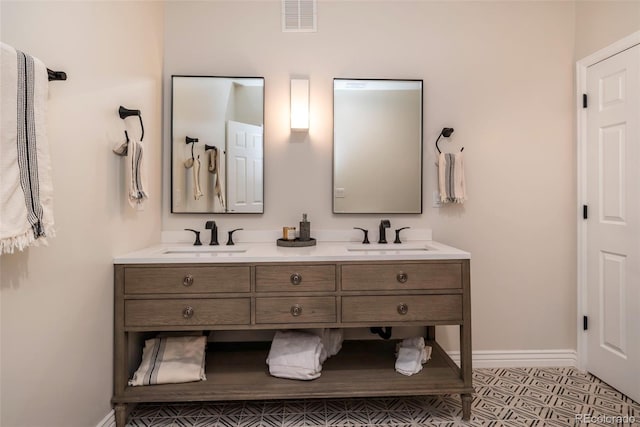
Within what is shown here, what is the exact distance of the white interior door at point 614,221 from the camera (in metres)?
1.95

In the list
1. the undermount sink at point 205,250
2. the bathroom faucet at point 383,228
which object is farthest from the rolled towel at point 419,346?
the undermount sink at point 205,250

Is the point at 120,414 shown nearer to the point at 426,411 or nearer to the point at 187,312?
the point at 187,312

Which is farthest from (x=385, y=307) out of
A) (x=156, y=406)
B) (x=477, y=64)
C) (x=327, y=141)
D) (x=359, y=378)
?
(x=477, y=64)

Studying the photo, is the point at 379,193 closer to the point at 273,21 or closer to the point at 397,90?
the point at 397,90

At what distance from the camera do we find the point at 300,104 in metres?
2.25

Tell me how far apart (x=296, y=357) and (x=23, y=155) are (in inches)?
57.6

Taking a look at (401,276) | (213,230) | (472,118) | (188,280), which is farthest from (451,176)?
(188,280)

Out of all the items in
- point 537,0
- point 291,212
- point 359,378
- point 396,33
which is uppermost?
point 537,0

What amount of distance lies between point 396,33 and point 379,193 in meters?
1.09

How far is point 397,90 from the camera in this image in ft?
7.62

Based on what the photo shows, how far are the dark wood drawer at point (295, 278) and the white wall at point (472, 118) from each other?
615 millimetres

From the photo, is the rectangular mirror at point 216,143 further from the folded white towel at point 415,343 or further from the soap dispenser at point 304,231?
the folded white towel at point 415,343

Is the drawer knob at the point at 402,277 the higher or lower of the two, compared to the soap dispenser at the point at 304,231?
lower

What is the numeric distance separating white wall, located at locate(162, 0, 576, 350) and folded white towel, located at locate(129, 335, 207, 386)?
0.75 meters
